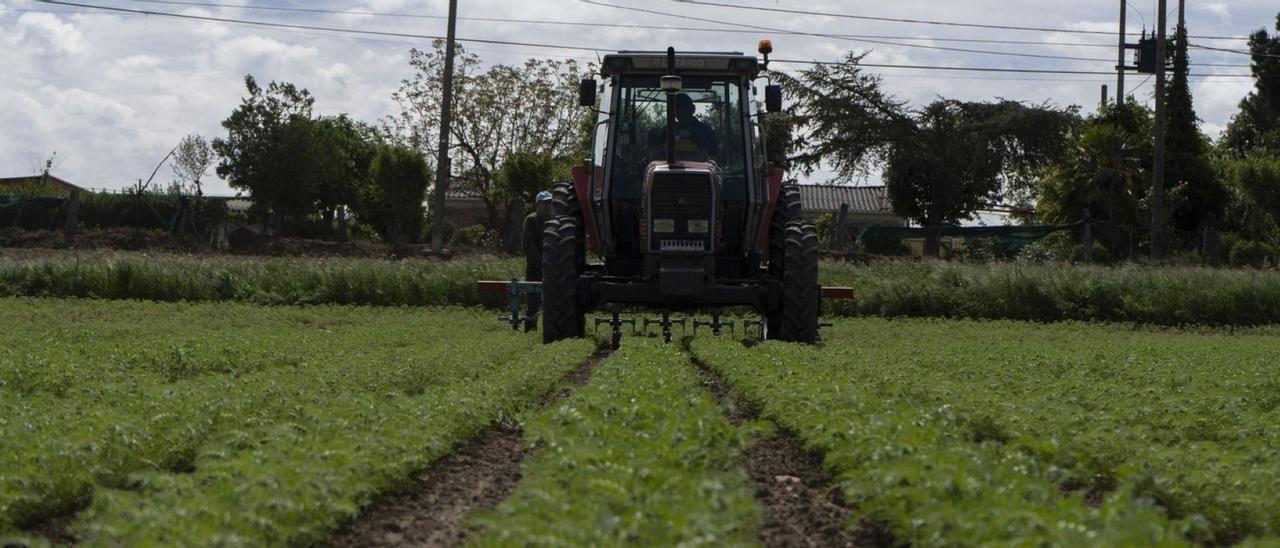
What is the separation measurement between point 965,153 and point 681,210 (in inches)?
1352

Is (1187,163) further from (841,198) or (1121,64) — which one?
(841,198)

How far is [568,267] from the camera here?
50.8 ft

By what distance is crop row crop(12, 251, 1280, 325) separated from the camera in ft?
Result: 84.6

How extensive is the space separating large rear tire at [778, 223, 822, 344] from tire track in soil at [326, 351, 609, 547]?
652cm

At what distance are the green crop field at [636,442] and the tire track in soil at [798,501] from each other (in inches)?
1.6

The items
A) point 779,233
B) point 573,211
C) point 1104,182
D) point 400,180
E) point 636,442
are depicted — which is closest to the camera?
point 636,442

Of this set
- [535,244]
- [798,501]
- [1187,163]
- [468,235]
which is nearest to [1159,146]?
[1187,163]

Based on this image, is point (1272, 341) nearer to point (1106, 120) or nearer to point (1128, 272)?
point (1128, 272)

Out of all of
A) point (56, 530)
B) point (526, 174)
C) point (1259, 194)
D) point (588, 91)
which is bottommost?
point (56, 530)

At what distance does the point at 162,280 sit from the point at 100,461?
21237 millimetres

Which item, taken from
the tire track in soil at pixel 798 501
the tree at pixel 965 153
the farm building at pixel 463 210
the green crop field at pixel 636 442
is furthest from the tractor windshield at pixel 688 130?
the farm building at pixel 463 210

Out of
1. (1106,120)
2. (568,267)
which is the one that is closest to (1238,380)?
(568,267)

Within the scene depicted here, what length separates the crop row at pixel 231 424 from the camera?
229 inches

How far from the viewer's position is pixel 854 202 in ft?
Answer: 227
